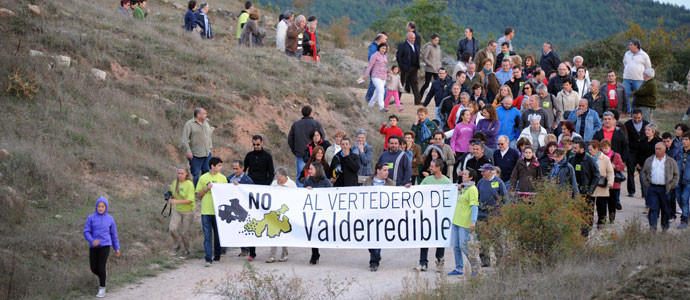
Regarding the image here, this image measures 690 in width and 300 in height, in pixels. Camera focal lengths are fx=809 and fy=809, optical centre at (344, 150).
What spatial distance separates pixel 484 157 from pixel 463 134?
3107mm

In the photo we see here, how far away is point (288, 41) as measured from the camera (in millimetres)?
27297

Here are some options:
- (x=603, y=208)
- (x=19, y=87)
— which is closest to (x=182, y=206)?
(x=19, y=87)

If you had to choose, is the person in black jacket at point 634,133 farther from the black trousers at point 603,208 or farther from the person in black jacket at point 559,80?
the black trousers at point 603,208

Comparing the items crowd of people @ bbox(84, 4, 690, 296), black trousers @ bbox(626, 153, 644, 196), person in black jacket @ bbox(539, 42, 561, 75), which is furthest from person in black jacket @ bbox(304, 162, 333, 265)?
person in black jacket @ bbox(539, 42, 561, 75)

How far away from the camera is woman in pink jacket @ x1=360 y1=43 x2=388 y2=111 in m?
23.6

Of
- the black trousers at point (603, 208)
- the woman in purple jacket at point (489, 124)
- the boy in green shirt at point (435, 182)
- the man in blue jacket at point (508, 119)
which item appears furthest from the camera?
the man in blue jacket at point (508, 119)

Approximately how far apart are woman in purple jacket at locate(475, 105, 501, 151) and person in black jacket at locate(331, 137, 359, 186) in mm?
3631

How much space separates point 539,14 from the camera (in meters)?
74.4

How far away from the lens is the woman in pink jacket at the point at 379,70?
23.6m

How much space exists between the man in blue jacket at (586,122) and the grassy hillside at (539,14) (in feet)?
163

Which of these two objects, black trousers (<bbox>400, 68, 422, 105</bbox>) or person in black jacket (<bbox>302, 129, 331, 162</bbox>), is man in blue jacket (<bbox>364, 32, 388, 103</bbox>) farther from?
person in black jacket (<bbox>302, 129, 331, 162</bbox>)

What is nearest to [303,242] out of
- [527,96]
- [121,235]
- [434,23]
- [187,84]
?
[121,235]

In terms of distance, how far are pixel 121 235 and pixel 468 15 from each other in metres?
63.3

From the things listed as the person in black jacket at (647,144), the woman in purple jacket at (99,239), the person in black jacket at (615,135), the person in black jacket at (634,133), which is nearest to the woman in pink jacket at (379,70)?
the person in black jacket at (634,133)
